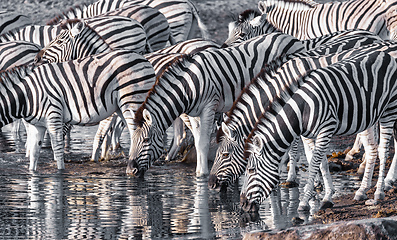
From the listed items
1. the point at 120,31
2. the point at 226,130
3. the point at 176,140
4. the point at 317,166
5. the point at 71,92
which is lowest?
the point at 317,166

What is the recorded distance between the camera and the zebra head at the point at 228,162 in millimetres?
8641

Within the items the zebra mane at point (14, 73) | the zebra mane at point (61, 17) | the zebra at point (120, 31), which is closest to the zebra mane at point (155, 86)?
the zebra mane at point (14, 73)

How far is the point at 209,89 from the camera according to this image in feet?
33.4

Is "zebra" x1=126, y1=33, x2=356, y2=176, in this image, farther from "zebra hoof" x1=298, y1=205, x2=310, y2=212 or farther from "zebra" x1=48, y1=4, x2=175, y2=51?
"zebra" x1=48, y1=4, x2=175, y2=51

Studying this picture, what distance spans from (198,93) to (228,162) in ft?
5.30

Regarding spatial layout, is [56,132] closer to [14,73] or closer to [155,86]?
[14,73]

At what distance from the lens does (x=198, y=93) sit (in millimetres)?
9945

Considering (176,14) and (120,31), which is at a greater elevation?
(176,14)

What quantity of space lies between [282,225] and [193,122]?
3970mm

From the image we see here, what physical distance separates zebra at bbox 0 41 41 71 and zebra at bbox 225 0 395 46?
3832 mm

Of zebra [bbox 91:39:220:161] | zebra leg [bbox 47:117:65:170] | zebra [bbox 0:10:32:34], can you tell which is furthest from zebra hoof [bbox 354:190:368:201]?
zebra [bbox 0:10:32:34]

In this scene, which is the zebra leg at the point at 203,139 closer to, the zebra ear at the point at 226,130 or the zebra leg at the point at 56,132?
the zebra ear at the point at 226,130

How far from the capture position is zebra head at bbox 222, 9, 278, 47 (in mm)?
14219

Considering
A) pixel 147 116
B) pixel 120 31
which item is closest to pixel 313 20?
pixel 120 31
